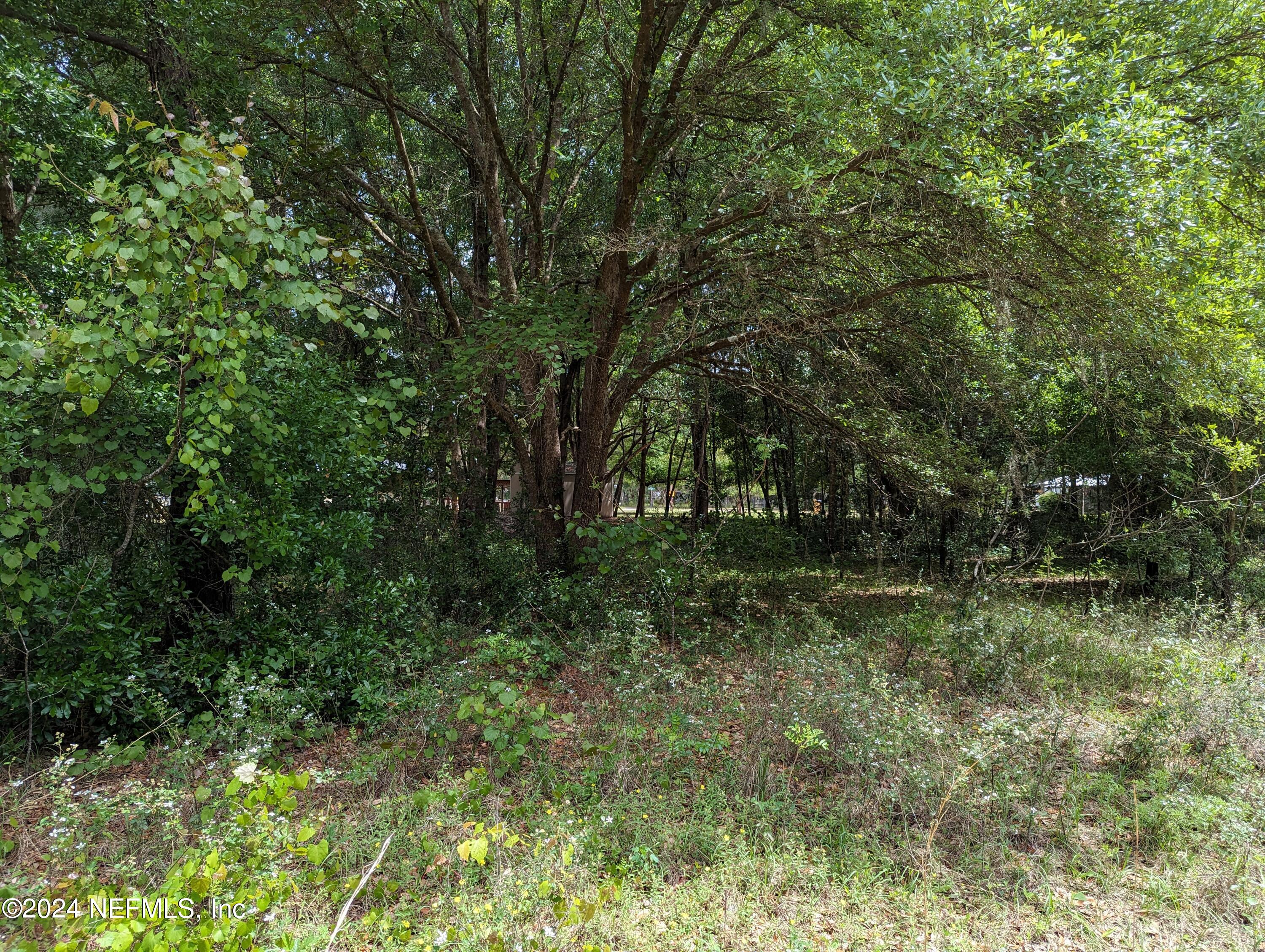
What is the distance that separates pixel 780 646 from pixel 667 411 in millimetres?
8069

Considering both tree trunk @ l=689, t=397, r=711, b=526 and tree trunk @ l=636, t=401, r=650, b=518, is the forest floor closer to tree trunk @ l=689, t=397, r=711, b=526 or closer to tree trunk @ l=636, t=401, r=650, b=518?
tree trunk @ l=689, t=397, r=711, b=526

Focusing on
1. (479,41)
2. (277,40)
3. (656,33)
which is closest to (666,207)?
(656,33)

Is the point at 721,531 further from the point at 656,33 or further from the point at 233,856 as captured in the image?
the point at 233,856

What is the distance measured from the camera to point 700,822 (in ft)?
11.3

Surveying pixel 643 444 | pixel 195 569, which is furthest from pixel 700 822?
pixel 643 444

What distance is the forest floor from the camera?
259cm

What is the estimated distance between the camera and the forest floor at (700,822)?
2586mm

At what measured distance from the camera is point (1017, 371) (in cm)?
814

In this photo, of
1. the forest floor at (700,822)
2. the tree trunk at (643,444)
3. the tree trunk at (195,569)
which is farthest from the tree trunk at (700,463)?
the tree trunk at (195,569)

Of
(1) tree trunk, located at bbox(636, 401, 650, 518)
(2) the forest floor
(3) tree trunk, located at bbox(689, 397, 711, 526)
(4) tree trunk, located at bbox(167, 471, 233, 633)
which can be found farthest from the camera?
(1) tree trunk, located at bbox(636, 401, 650, 518)

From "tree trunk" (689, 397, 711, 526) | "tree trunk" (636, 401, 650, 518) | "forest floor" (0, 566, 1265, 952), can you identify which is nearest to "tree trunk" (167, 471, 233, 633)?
"forest floor" (0, 566, 1265, 952)

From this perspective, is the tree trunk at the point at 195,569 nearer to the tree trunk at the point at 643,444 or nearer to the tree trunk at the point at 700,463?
the tree trunk at the point at 700,463

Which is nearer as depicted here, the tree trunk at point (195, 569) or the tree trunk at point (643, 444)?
the tree trunk at point (195, 569)

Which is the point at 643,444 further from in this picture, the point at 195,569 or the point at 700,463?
the point at 195,569
